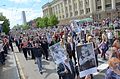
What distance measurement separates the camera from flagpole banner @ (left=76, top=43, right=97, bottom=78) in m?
8.01

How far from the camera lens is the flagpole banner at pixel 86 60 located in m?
8.01

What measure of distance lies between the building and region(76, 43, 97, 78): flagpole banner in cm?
6566

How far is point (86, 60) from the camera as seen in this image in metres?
8.32

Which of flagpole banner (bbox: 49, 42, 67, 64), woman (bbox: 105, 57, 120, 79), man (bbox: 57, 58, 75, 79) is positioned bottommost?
man (bbox: 57, 58, 75, 79)

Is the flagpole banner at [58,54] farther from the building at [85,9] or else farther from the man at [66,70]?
the building at [85,9]

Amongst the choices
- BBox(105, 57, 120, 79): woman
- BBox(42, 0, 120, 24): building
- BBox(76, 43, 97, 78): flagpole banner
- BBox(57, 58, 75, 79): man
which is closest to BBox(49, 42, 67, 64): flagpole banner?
BBox(57, 58, 75, 79): man

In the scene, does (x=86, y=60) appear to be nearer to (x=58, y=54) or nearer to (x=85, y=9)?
(x=58, y=54)

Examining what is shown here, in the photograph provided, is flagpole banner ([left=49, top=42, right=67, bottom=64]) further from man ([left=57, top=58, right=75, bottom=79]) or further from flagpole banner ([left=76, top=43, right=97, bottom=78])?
flagpole banner ([left=76, top=43, right=97, bottom=78])

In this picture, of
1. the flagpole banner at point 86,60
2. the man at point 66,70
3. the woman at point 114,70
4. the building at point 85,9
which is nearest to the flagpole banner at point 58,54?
the man at point 66,70

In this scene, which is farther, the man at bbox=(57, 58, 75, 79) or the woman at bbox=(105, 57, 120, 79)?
the man at bbox=(57, 58, 75, 79)

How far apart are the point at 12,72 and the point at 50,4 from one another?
138 metres

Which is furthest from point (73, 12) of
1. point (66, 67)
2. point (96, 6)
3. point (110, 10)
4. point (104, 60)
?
point (66, 67)

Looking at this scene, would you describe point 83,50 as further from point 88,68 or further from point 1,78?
point 1,78

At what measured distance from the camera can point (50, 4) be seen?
152750 mm
